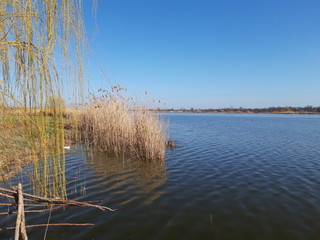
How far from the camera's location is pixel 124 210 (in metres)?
3.64

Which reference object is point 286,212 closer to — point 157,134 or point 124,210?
point 124,210

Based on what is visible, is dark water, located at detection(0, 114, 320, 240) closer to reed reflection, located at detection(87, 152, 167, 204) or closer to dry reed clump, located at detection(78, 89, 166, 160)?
reed reflection, located at detection(87, 152, 167, 204)

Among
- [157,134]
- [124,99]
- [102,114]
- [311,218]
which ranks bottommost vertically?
[311,218]

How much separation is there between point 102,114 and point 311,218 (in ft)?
25.5

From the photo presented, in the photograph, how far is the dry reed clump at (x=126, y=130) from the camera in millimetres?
7090

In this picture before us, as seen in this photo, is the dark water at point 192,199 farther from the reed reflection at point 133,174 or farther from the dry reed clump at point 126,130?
the dry reed clump at point 126,130

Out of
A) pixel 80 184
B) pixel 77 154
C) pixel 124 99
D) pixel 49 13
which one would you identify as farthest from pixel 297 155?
pixel 49 13

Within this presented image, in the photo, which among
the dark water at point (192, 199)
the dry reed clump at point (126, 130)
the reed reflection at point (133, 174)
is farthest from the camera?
the dry reed clump at point (126, 130)

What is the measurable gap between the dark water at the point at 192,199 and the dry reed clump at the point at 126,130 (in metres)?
0.64

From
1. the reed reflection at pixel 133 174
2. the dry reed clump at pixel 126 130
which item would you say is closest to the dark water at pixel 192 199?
the reed reflection at pixel 133 174

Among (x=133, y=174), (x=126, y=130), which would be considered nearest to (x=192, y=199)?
(x=133, y=174)

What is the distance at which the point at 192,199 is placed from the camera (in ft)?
13.6

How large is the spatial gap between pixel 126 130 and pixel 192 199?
443cm

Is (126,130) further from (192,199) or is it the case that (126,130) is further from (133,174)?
(192,199)
